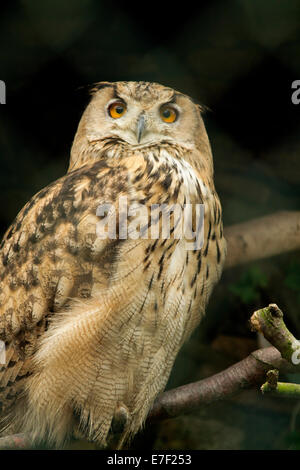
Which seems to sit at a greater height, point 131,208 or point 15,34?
point 15,34

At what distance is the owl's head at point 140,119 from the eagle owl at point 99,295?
0.04m

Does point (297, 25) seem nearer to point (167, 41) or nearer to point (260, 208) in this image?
point (167, 41)

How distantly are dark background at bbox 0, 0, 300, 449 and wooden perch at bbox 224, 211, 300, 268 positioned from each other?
30 centimetres

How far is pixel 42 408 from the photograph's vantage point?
1.75 meters

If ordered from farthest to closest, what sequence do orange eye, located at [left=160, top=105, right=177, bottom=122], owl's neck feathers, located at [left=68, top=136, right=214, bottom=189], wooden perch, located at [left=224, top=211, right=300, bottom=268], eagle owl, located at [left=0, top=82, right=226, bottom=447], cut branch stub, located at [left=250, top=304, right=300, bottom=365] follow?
wooden perch, located at [left=224, top=211, right=300, bottom=268]
orange eye, located at [left=160, top=105, right=177, bottom=122]
owl's neck feathers, located at [left=68, top=136, right=214, bottom=189]
eagle owl, located at [left=0, top=82, right=226, bottom=447]
cut branch stub, located at [left=250, top=304, right=300, bottom=365]

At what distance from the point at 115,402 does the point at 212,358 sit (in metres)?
1.16

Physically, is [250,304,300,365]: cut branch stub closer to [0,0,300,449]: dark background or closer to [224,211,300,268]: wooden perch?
Result: [224,211,300,268]: wooden perch

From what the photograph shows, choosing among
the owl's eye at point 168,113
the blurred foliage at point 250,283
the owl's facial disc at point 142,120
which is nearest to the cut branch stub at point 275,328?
the owl's facial disc at point 142,120

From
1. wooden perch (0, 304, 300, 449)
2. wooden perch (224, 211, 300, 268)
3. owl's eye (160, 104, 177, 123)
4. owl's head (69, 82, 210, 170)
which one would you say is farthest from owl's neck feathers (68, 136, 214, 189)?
wooden perch (0, 304, 300, 449)

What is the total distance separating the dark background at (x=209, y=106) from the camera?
80.5 inches

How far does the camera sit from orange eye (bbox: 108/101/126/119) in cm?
202

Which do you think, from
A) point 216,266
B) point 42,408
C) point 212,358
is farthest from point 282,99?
point 42,408

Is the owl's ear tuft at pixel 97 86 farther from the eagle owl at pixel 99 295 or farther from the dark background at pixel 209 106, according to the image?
the eagle owl at pixel 99 295

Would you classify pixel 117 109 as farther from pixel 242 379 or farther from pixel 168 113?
pixel 242 379
